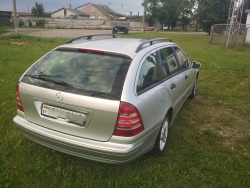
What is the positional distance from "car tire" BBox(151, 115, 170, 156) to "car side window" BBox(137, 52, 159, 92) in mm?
616

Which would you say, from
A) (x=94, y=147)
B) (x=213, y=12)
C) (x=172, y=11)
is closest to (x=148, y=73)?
(x=94, y=147)

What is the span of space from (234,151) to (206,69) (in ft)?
19.9

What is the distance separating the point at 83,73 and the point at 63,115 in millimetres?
514

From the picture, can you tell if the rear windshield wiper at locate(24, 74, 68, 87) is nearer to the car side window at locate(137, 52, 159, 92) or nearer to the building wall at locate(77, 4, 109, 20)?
the car side window at locate(137, 52, 159, 92)

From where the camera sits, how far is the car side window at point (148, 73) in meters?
2.59

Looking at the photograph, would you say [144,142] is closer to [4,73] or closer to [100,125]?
[100,125]

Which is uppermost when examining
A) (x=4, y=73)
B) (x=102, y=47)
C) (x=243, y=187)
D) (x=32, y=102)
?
(x=102, y=47)

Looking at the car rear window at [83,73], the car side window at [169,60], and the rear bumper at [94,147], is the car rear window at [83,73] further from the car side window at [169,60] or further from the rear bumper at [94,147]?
the car side window at [169,60]

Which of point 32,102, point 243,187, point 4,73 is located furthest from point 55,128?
point 4,73

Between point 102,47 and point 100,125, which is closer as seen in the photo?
point 100,125

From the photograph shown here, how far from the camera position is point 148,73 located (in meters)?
2.81

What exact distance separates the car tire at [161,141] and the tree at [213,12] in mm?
31589

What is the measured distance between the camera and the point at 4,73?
695 centimetres

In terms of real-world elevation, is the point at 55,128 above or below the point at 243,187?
above
